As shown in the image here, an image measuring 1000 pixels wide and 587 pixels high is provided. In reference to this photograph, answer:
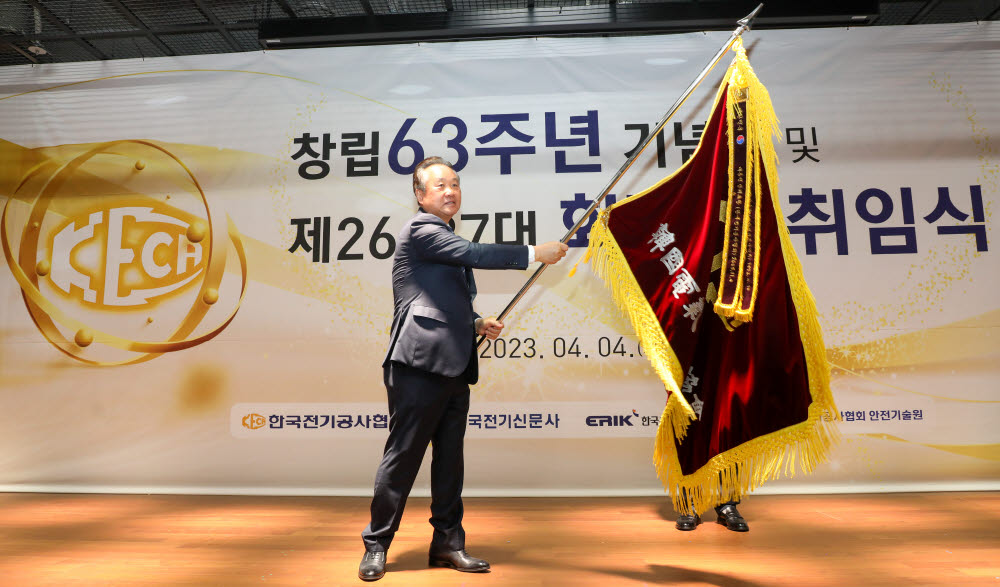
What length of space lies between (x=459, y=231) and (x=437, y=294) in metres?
1.39

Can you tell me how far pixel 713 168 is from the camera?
1841 millimetres

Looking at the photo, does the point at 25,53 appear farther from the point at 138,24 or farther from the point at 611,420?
the point at 611,420

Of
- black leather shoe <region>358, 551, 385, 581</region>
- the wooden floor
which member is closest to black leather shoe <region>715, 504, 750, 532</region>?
the wooden floor

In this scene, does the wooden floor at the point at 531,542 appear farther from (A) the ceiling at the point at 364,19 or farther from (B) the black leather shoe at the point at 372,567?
(A) the ceiling at the point at 364,19

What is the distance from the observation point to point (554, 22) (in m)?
3.26

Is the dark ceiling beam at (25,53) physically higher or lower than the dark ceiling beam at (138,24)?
lower

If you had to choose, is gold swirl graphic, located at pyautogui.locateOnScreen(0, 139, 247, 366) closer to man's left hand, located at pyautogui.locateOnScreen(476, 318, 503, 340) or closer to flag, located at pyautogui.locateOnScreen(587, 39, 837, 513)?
man's left hand, located at pyautogui.locateOnScreen(476, 318, 503, 340)

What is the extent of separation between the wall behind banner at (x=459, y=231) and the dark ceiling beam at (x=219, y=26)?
0.47 metres

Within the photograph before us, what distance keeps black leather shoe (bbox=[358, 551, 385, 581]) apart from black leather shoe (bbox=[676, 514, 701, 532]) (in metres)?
1.18

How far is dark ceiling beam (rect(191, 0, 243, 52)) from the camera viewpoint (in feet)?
11.6

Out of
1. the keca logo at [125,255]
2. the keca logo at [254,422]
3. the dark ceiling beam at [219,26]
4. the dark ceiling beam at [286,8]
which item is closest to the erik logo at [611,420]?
the keca logo at [254,422]

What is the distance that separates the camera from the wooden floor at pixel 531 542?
1692 mm

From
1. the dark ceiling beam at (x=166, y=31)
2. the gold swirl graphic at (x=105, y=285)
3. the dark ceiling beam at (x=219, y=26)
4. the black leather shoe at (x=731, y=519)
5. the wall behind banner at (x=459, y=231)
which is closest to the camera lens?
the black leather shoe at (x=731, y=519)

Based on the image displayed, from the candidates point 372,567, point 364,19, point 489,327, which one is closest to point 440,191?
point 489,327
